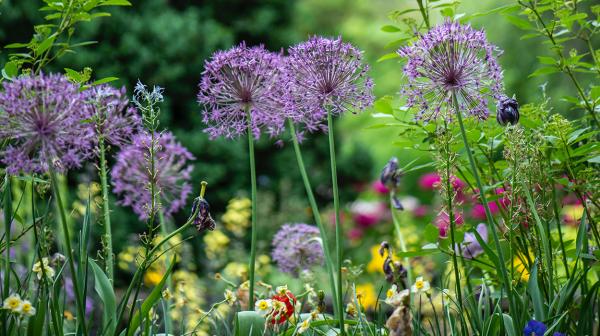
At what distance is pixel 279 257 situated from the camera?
326 centimetres

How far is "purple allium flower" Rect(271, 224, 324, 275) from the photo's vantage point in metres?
3.23

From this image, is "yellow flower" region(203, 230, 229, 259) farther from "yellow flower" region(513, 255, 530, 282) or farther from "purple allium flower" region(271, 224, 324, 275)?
"yellow flower" region(513, 255, 530, 282)

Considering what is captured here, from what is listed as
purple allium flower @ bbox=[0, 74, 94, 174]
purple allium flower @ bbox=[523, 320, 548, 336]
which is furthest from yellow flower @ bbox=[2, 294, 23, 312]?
purple allium flower @ bbox=[523, 320, 548, 336]

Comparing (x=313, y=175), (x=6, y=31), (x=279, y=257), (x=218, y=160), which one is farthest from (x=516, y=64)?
(x=279, y=257)

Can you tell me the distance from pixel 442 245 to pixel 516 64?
513 inches

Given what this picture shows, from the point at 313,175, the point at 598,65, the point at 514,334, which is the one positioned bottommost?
the point at 514,334

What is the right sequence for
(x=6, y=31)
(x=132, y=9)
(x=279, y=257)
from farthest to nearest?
(x=132, y=9) < (x=6, y=31) < (x=279, y=257)

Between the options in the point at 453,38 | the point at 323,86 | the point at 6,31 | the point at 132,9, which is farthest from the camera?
the point at 132,9

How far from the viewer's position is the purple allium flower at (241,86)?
2119mm

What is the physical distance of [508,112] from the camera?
1947mm

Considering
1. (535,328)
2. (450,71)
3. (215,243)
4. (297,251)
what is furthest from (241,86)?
(215,243)

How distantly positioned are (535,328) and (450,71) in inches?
27.1

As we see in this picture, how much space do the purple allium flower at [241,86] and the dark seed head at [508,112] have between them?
61cm

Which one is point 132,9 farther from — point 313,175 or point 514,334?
point 514,334
